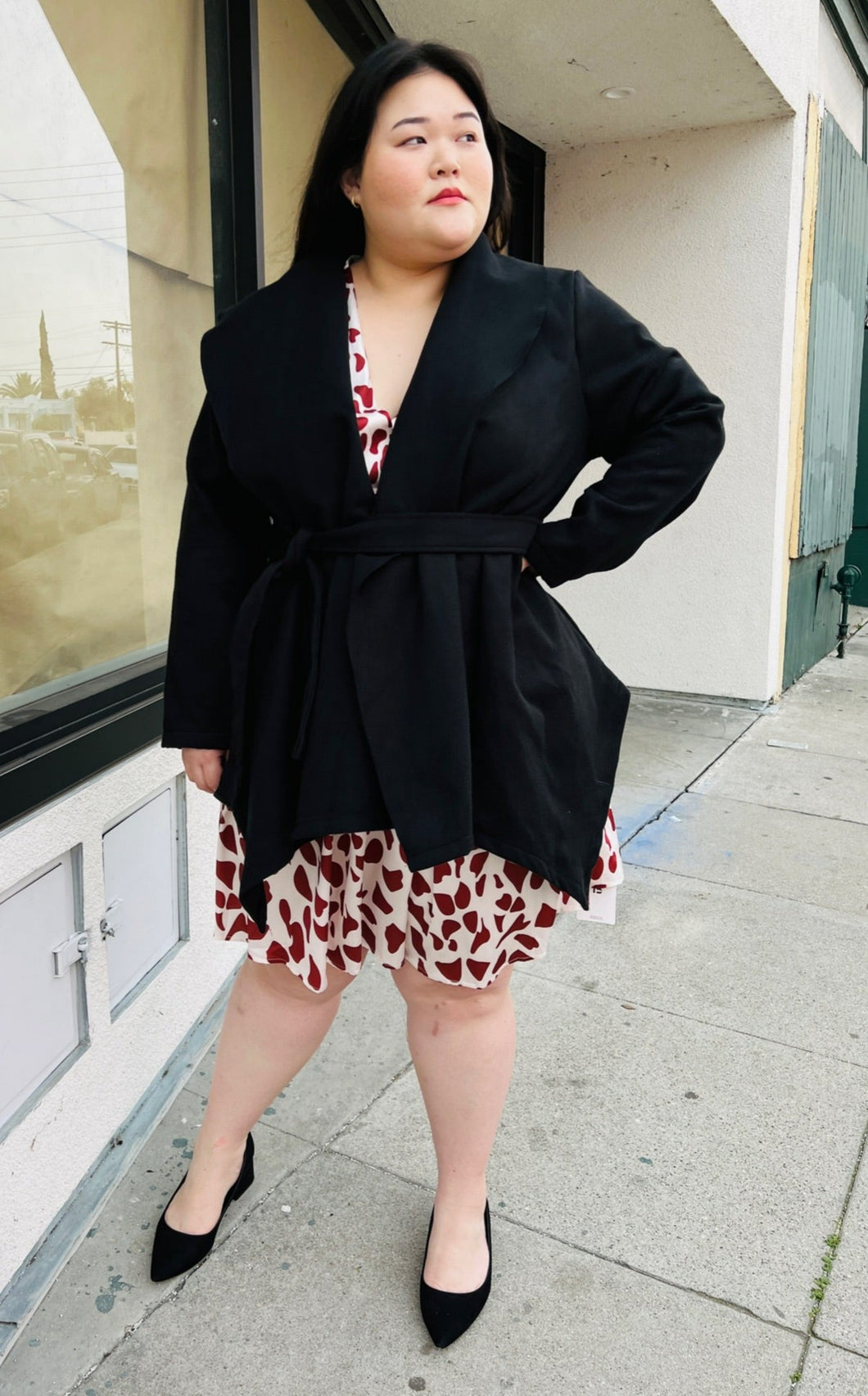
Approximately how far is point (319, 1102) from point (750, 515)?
4.16 metres

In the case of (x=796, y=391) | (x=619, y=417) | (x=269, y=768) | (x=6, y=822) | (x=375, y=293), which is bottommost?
(x=6, y=822)

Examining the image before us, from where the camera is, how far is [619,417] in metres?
1.60

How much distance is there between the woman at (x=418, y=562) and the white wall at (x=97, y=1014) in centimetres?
41

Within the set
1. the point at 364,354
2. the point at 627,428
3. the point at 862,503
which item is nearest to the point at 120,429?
the point at 364,354

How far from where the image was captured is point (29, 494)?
7.16 feet

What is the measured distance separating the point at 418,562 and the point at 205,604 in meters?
0.40

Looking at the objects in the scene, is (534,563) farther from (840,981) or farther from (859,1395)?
(840,981)

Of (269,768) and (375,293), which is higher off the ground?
(375,293)

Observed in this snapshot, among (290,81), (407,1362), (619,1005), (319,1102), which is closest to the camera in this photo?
(407,1362)

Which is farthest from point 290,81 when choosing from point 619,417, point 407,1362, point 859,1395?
point 859,1395

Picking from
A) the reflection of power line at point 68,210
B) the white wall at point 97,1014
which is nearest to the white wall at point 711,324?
the reflection of power line at point 68,210

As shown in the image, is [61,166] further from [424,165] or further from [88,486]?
[424,165]

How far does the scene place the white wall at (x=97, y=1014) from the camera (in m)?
1.84

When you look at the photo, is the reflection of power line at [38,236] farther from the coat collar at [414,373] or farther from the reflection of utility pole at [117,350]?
the coat collar at [414,373]
